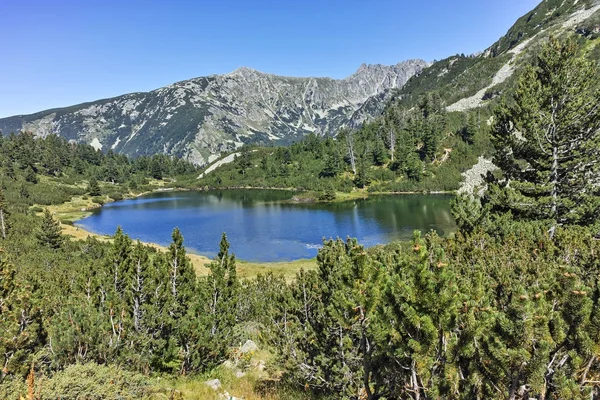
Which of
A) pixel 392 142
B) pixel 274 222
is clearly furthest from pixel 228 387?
pixel 392 142

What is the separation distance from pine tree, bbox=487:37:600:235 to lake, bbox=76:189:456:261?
1441 inches

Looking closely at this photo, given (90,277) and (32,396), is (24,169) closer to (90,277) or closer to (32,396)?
(90,277)

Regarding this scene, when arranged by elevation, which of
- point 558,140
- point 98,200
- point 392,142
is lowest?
point 98,200

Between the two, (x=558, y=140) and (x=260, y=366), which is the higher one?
(x=558, y=140)

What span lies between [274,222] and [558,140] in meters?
70.6

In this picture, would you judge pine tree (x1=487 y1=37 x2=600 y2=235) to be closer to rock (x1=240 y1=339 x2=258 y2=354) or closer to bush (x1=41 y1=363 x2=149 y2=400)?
rock (x1=240 y1=339 x2=258 y2=354)

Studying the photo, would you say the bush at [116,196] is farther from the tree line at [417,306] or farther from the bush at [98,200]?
the tree line at [417,306]

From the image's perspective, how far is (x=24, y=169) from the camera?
158 metres

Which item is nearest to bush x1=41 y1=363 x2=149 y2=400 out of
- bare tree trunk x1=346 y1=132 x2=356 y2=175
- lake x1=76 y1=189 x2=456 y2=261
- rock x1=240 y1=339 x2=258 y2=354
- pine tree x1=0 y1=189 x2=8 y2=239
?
rock x1=240 y1=339 x2=258 y2=354

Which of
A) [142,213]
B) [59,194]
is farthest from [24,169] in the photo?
[142,213]

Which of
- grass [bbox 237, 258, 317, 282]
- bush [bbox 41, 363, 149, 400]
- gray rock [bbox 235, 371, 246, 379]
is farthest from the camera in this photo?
grass [bbox 237, 258, 317, 282]

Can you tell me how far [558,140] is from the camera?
2969 cm

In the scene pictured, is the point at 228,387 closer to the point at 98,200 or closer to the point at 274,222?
the point at 274,222

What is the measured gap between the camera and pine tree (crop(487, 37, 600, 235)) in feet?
93.4
